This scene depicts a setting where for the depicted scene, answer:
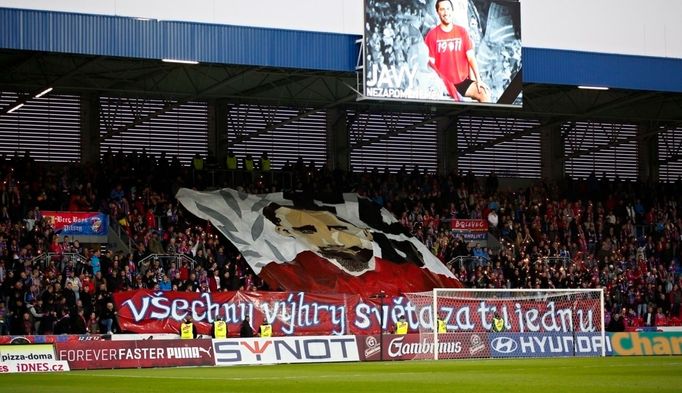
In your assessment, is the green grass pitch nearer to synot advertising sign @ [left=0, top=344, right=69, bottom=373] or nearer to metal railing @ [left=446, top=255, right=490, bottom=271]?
synot advertising sign @ [left=0, top=344, right=69, bottom=373]

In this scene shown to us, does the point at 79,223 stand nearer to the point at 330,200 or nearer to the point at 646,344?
the point at 330,200

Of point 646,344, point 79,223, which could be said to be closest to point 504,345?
point 646,344

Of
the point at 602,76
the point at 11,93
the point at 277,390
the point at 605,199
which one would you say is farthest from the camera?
the point at 605,199

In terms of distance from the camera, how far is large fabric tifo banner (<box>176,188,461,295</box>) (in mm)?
41781

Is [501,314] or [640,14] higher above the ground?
[640,14]

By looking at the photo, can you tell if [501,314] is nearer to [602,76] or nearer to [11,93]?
[602,76]

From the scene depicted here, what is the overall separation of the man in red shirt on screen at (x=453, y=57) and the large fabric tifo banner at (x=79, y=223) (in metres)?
12.2

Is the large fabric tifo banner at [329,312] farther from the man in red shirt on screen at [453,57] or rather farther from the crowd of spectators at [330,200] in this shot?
the man in red shirt on screen at [453,57]

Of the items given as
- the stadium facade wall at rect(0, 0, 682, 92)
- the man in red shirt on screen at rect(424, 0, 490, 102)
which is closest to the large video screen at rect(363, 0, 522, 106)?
the man in red shirt on screen at rect(424, 0, 490, 102)

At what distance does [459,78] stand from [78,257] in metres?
13.1

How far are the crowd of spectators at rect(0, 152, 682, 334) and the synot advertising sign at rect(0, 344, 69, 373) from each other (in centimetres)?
400

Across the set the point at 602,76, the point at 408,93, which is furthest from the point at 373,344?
the point at 602,76

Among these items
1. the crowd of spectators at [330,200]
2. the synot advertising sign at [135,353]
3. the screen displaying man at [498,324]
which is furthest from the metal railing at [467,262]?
the synot advertising sign at [135,353]

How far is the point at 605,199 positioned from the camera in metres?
54.3
